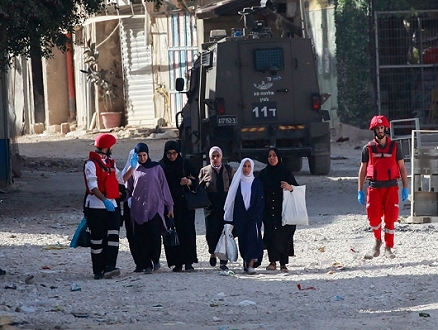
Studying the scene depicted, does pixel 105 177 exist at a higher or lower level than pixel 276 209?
higher

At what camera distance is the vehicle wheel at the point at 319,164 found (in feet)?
67.0

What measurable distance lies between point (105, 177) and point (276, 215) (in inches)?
72.4

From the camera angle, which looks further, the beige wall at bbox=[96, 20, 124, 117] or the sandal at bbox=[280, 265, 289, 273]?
the beige wall at bbox=[96, 20, 124, 117]

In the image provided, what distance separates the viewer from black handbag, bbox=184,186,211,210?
36.5ft

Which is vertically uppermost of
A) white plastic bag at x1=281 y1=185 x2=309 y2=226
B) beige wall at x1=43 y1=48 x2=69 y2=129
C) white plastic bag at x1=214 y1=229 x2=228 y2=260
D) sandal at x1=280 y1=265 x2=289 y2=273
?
beige wall at x1=43 y1=48 x2=69 y2=129

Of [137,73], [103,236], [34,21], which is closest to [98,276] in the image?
[103,236]

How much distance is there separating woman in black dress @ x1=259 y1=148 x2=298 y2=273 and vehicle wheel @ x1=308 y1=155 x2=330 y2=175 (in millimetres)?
9057

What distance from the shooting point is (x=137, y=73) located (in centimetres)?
3503

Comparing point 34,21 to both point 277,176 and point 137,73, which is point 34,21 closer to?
point 277,176

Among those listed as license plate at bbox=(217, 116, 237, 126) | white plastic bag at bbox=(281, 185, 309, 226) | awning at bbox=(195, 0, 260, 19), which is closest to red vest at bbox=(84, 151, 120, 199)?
white plastic bag at bbox=(281, 185, 309, 226)

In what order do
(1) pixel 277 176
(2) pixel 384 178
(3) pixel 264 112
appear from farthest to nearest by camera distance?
(3) pixel 264 112 < (2) pixel 384 178 < (1) pixel 277 176

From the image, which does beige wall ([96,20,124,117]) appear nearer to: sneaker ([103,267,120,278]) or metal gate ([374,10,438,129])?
metal gate ([374,10,438,129])

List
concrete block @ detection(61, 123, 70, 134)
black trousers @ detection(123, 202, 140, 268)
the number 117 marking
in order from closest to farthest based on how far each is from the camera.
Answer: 1. black trousers @ detection(123, 202, 140, 268)
2. the number 117 marking
3. concrete block @ detection(61, 123, 70, 134)

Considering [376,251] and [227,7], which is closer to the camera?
[376,251]
